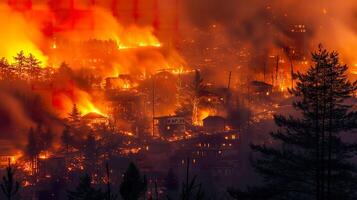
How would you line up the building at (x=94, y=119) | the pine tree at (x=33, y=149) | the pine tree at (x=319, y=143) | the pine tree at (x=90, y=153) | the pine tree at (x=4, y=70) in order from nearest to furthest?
the pine tree at (x=319, y=143) < the pine tree at (x=33, y=149) < the pine tree at (x=90, y=153) < the building at (x=94, y=119) < the pine tree at (x=4, y=70)

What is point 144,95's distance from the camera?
31922 millimetres

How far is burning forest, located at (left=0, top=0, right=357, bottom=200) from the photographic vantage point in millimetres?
23938

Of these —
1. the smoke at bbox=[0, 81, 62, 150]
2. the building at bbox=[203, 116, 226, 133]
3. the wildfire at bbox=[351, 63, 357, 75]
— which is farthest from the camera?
the wildfire at bbox=[351, 63, 357, 75]

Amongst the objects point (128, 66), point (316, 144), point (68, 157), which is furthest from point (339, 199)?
point (128, 66)

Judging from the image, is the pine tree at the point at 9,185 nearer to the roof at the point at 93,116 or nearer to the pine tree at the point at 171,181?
the pine tree at the point at 171,181

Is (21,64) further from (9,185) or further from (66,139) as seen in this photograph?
(9,185)

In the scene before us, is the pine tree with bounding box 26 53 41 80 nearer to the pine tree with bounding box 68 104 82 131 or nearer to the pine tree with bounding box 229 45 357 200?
the pine tree with bounding box 68 104 82 131

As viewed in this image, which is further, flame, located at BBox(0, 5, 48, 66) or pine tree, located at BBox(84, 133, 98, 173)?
flame, located at BBox(0, 5, 48, 66)

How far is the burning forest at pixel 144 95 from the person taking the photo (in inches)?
942

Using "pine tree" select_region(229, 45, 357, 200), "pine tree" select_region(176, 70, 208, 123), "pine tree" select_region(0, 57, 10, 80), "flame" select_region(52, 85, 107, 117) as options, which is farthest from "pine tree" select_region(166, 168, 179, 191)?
"pine tree" select_region(229, 45, 357, 200)

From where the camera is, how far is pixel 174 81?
34.0 metres

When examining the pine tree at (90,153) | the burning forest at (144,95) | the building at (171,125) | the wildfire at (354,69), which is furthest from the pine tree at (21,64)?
the wildfire at (354,69)

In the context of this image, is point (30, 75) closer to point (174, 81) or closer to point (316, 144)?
point (174, 81)

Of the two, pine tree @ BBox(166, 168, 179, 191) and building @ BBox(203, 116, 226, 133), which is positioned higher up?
building @ BBox(203, 116, 226, 133)
